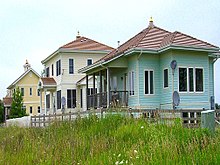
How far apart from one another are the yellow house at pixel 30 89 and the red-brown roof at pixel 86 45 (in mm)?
24753

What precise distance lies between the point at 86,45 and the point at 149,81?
676 inches

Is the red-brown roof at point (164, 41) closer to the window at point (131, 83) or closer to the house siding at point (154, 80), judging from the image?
the house siding at point (154, 80)

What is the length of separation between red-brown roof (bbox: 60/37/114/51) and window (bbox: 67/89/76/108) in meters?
4.33

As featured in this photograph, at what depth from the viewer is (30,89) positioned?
66875 millimetres

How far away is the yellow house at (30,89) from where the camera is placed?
Answer: 66.1m

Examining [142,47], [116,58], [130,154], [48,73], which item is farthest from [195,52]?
[48,73]

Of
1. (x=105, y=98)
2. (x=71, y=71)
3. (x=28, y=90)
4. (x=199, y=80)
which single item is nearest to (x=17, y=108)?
(x=28, y=90)

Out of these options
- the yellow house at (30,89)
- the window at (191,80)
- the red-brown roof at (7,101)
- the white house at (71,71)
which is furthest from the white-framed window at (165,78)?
the red-brown roof at (7,101)

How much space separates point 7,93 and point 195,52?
223ft

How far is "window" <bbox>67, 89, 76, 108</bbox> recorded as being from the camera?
40.5 metres

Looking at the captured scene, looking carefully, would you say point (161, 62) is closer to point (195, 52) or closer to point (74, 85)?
point (195, 52)

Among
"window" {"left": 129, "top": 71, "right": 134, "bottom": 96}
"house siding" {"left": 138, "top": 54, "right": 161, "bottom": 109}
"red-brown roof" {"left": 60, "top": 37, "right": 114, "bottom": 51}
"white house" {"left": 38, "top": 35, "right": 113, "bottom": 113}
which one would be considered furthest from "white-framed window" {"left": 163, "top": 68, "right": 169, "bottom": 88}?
"red-brown roof" {"left": 60, "top": 37, "right": 114, "bottom": 51}

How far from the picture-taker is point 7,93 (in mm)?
87750

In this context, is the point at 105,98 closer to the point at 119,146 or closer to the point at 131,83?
the point at 131,83
